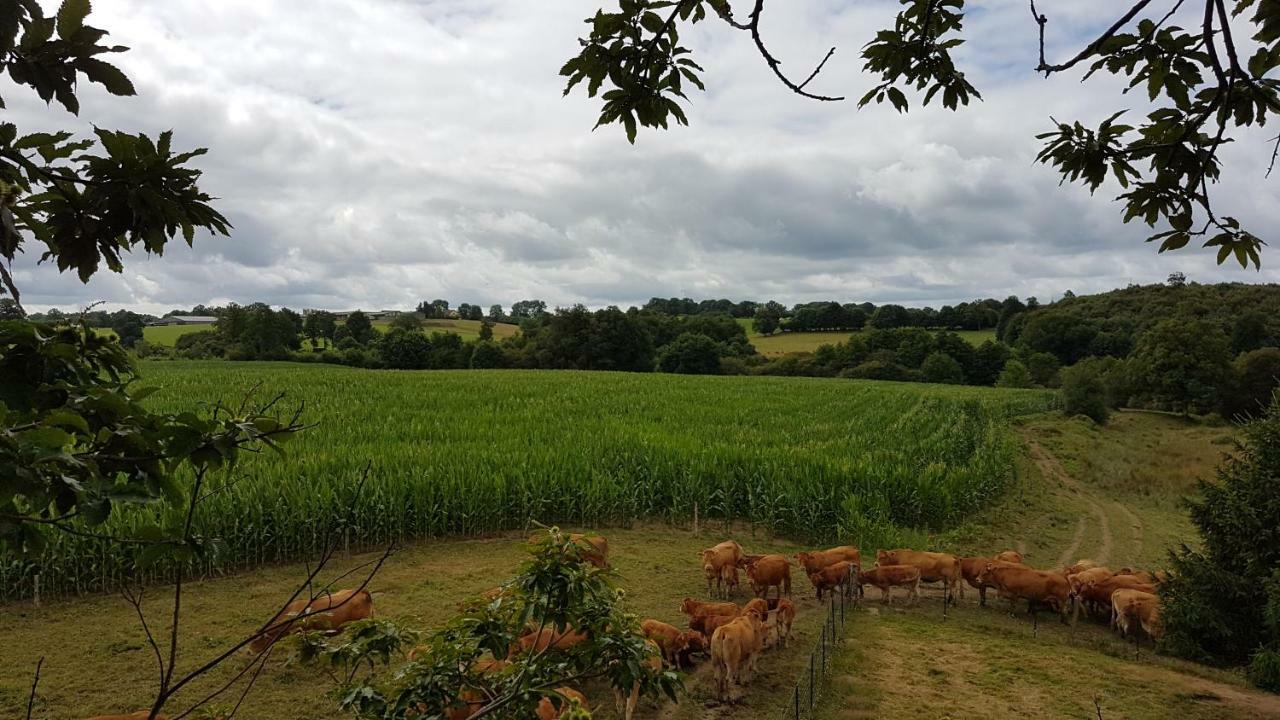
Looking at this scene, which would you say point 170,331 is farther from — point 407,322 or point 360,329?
point 407,322

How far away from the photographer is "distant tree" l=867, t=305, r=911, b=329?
339 ft

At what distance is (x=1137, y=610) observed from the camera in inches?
318

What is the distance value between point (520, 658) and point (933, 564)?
7.31 m

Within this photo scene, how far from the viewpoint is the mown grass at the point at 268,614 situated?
5.97 m

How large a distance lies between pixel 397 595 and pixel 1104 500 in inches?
742

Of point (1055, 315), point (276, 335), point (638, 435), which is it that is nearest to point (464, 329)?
point (276, 335)

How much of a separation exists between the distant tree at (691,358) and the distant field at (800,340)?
1588cm

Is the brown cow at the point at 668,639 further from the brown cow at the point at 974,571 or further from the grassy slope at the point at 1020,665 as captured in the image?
the brown cow at the point at 974,571

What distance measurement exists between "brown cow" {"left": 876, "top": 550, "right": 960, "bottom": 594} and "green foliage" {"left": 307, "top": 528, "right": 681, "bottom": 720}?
275 inches

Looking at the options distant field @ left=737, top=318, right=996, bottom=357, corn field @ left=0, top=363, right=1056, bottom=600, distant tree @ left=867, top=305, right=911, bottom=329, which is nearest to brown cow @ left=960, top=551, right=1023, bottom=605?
corn field @ left=0, top=363, right=1056, bottom=600

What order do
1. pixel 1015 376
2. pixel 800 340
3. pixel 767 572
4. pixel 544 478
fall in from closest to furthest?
pixel 767 572 < pixel 544 478 < pixel 1015 376 < pixel 800 340

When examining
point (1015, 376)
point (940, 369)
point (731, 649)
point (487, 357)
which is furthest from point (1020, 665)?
point (940, 369)

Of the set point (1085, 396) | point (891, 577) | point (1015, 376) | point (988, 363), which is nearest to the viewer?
point (891, 577)

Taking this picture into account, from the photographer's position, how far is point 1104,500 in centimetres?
1844
